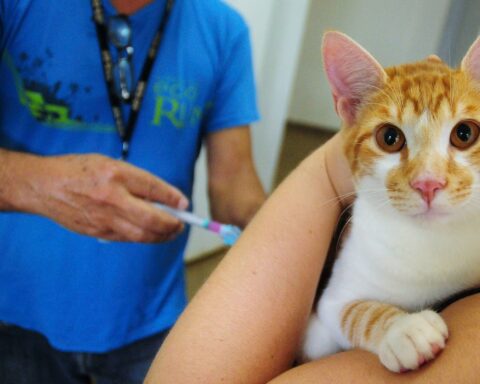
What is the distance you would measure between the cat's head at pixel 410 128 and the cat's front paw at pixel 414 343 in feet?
0.50

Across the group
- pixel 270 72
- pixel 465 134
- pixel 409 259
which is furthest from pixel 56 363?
pixel 270 72

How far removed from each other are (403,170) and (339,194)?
0.15 metres

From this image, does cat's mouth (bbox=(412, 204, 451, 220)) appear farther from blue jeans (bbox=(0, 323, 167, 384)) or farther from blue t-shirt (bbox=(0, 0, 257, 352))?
blue jeans (bbox=(0, 323, 167, 384))

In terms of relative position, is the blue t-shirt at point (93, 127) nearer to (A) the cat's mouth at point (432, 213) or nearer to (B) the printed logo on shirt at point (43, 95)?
(B) the printed logo on shirt at point (43, 95)

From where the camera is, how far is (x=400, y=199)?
0.61m

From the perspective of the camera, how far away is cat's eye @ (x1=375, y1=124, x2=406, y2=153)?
639 millimetres

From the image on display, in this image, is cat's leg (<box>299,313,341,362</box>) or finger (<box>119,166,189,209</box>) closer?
cat's leg (<box>299,313,341,362</box>)

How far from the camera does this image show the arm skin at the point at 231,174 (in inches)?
49.6

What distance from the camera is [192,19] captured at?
1.18m

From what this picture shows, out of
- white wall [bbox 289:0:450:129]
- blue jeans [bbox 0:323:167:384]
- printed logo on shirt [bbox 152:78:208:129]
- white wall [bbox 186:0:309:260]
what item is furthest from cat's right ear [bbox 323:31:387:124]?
white wall [bbox 186:0:309:260]

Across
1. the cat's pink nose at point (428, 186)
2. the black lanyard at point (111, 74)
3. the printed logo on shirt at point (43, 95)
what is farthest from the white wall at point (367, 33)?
the printed logo on shirt at point (43, 95)

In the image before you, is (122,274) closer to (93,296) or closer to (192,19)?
(93,296)

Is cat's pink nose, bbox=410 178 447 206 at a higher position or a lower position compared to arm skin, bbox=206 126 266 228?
higher

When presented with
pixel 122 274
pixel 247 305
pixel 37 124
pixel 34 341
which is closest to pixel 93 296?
pixel 122 274
